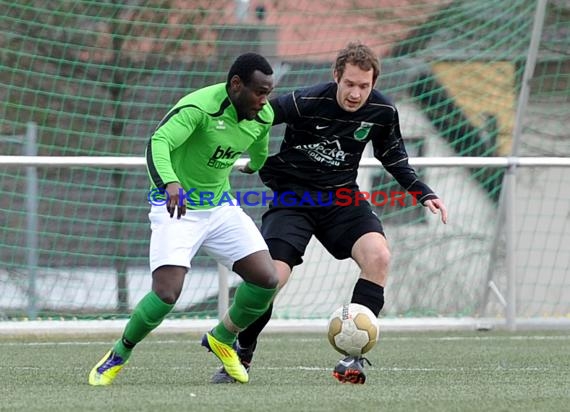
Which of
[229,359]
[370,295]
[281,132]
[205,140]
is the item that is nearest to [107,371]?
[229,359]

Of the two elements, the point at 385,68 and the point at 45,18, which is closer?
the point at 45,18

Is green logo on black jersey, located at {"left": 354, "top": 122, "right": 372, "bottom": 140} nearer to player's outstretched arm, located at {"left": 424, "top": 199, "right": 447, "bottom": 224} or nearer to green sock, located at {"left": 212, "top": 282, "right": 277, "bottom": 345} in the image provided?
player's outstretched arm, located at {"left": 424, "top": 199, "right": 447, "bottom": 224}

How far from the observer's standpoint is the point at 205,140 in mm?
5762

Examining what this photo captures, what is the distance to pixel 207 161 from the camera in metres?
5.82

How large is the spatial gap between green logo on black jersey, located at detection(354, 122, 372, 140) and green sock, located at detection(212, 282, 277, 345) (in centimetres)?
92

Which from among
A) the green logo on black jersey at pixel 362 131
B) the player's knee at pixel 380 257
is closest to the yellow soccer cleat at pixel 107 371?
the player's knee at pixel 380 257

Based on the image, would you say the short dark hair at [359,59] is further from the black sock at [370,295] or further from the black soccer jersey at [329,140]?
the black sock at [370,295]

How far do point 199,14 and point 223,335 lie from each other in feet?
14.8

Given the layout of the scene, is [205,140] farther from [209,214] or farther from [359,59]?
[359,59]

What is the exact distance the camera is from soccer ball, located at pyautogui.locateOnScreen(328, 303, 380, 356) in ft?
19.2

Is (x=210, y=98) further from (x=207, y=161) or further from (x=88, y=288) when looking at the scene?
(x=88, y=288)

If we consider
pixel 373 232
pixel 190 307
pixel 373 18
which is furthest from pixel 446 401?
pixel 373 18

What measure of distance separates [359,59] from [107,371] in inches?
73.9

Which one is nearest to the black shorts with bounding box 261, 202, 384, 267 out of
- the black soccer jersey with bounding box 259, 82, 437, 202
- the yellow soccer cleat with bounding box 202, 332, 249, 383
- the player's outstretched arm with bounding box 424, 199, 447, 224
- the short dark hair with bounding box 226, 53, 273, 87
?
the black soccer jersey with bounding box 259, 82, 437, 202
